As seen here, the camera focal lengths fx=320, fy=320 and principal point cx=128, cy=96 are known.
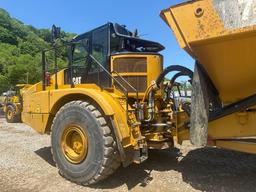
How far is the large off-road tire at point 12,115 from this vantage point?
14.6 m

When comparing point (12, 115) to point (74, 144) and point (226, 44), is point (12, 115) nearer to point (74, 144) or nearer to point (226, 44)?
point (74, 144)

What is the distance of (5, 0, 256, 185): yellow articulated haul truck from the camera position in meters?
3.54

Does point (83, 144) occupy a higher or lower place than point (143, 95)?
lower

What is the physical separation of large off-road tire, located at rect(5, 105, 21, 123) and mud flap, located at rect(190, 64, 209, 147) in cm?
1196

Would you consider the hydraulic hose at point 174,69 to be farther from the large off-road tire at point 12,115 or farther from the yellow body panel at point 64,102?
the large off-road tire at point 12,115

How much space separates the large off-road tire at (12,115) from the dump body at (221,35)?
12.1 metres

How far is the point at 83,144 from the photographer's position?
4.88 meters

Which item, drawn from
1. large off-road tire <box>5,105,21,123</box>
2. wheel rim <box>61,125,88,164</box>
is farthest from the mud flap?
large off-road tire <box>5,105,21,123</box>

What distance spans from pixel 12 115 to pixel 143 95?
10938 mm

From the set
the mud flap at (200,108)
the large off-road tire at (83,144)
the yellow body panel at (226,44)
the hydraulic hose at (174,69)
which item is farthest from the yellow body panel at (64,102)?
the yellow body panel at (226,44)

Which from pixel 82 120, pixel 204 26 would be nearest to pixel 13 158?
pixel 82 120

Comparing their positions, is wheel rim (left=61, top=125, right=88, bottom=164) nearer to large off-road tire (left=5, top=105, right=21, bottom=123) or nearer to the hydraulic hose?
the hydraulic hose

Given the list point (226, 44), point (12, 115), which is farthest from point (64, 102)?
point (12, 115)

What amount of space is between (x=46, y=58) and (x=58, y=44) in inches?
22.4
